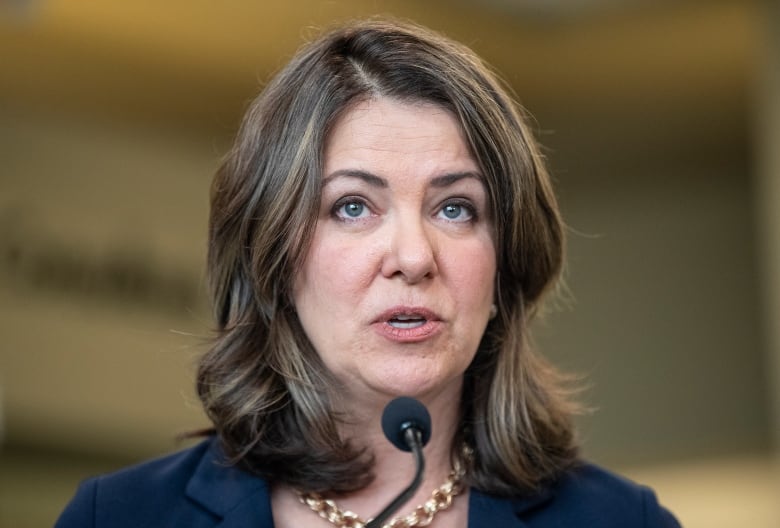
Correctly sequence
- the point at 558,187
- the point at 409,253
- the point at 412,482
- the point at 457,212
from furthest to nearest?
the point at 558,187 → the point at 457,212 → the point at 409,253 → the point at 412,482

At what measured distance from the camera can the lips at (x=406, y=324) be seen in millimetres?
1883

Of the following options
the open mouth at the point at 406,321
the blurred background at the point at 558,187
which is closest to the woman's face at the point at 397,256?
the open mouth at the point at 406,321

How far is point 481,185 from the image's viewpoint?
200cm

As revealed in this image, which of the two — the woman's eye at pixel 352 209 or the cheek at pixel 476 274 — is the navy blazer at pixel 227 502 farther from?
the woman's eye at pixel 352 209

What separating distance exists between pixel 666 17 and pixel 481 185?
203 inches

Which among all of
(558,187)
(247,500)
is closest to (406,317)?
(247,500)

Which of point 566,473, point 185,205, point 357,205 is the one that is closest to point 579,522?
point 566,473

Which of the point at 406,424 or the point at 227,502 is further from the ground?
the point at 406,424

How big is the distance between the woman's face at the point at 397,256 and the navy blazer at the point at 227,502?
21cm

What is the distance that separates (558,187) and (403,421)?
607cm

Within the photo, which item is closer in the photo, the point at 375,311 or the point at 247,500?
the point at 375,311

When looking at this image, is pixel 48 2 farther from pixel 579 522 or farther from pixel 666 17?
pixel 579 522

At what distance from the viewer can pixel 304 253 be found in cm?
196

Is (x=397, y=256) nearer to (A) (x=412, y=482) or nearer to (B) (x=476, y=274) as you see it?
(B) (x=476, y=274)
